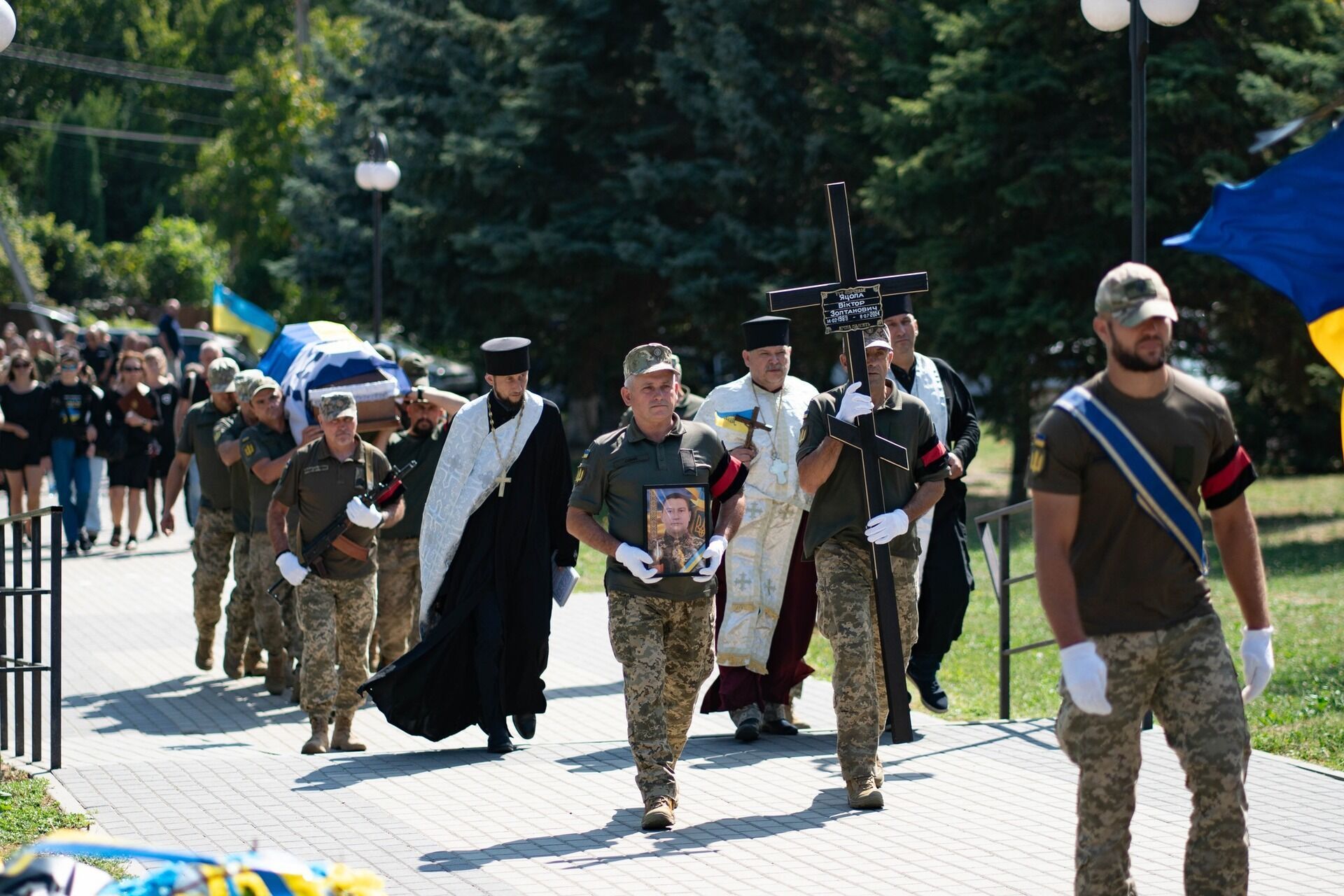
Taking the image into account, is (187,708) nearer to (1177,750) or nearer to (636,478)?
(636,478)

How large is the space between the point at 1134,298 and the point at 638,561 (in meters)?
2.89

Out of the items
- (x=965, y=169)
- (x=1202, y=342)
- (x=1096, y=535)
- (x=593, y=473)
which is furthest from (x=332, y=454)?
(x=1202, y=342)

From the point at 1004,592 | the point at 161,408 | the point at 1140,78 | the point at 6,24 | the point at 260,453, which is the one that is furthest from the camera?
the point at 161,408

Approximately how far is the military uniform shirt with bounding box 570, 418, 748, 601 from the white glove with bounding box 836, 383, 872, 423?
0.62 metres

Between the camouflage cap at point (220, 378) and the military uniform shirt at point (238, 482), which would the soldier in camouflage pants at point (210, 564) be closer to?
the military uniform shirt at point (238, 482)

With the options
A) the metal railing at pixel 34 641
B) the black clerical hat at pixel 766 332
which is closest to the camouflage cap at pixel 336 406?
the metal railing at pixel 34 641

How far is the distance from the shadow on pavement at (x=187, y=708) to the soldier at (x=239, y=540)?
258 mm

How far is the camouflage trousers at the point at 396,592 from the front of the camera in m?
11.5

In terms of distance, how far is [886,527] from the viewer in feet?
25.5

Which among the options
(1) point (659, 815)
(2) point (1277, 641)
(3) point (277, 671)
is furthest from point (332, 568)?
(2) point (1277, 641)

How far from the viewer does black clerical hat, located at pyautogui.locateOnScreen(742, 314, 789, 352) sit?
9.04 metres

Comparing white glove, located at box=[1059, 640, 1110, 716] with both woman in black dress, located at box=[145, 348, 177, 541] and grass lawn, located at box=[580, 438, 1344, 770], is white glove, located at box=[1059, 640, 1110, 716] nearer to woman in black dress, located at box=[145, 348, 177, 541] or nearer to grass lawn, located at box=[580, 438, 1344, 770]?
grass lawn, located at box=[580, 438, 1344, 770]

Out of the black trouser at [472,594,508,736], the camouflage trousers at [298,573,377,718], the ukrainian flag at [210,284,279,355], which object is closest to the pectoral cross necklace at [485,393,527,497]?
the black trouser at [472,594,508,736]

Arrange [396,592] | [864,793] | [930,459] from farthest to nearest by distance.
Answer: [396,592]
[930,459]
[864,793]
